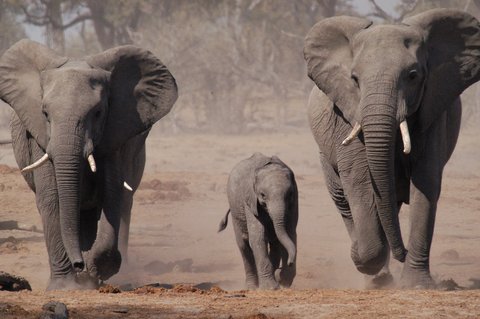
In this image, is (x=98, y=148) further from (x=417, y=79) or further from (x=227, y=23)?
(x=227, y=23)

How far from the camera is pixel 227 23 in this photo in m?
32.5

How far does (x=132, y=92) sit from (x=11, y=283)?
6.18ft

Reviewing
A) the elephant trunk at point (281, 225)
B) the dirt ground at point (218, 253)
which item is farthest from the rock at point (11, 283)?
the elephant trunk at point (281, 225)

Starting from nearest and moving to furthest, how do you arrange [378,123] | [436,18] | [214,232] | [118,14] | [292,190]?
[378,123] < [436,18] < [292,190] < [214,232] < [118,14]

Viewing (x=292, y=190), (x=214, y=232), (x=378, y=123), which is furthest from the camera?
(x=214, y=232)

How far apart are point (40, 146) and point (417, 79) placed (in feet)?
8.51

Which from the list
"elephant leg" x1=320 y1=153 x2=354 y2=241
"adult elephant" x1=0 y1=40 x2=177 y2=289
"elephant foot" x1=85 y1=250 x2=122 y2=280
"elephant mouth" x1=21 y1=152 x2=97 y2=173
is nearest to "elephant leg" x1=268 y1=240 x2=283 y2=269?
"elephant leg" x1=320 y1=153 x2=354 y2=241

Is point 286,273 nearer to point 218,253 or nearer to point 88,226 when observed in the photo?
point 88,226

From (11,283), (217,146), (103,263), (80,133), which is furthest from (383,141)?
(217,146)

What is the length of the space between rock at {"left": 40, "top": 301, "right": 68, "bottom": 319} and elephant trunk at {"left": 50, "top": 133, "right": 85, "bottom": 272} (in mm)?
1523

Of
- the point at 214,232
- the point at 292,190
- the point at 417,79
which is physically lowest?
the point at 214,232

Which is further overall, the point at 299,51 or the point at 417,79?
the point at 299,51

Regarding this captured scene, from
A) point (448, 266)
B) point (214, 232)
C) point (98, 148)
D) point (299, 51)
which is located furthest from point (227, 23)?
point (98, 148)

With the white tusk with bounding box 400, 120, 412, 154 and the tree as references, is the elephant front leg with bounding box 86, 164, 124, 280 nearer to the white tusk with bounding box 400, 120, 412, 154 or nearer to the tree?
the white tusk with bounding box 400, 120, 412, 154
